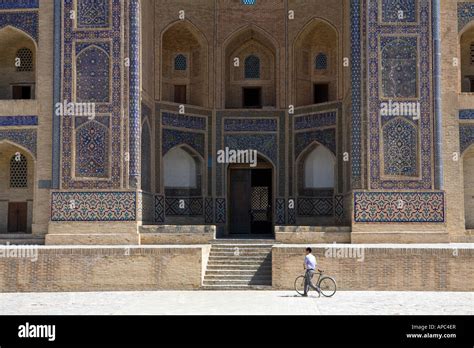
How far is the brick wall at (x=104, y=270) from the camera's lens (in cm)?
1241

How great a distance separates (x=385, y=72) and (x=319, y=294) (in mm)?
4920

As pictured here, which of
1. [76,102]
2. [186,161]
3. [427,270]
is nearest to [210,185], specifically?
[186,161]

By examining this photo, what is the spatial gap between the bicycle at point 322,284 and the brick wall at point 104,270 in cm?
169

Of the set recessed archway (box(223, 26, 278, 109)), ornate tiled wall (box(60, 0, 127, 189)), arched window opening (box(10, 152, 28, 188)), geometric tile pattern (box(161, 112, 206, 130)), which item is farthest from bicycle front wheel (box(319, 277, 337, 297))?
arched window opening (box(10, 152, 28, 188))

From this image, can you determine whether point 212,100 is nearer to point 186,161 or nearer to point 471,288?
point 186,161

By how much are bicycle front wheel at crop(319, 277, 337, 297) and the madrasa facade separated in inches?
68.1

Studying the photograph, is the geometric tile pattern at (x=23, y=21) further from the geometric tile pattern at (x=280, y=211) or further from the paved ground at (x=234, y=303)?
the geometric tile pattern at (x=280, y=211)

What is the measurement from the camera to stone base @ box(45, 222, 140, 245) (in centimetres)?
1392

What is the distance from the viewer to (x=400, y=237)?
13602mm

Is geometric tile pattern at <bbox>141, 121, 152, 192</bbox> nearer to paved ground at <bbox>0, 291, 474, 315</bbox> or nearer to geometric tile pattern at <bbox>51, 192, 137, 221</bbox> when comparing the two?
geometric tile pattern at <bbox>51, 192, 137, 221</bbox>

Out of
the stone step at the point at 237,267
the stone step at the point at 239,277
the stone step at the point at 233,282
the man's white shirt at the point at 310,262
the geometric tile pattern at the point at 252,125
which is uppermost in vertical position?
the geometric tile pattern at the point at 252,125

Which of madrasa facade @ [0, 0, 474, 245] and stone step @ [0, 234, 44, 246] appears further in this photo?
stone step @ [0, 234, 44, 246]

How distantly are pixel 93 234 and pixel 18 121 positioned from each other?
287cm

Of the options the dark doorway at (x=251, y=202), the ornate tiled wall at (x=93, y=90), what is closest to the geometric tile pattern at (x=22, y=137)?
the ornate tiled wall at (x=93, y=90)
